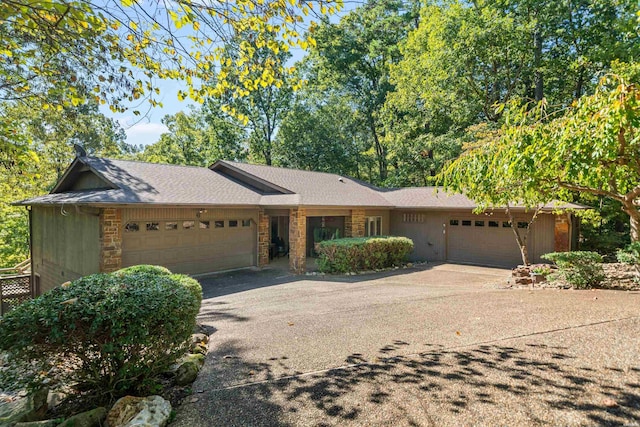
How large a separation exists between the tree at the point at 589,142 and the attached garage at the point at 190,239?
918 cm

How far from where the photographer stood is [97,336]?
10.5 feet

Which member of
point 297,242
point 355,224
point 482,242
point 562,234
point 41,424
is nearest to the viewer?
point 41,424

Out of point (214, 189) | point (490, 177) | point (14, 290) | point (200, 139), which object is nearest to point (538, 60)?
point (490, 177)

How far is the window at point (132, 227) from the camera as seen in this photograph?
9892mm

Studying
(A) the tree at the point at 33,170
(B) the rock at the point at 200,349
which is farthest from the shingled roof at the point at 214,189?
(A) the tree at the point at 33,170

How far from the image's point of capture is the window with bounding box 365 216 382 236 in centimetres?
1569

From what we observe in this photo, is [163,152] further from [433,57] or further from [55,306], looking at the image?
[55,306]

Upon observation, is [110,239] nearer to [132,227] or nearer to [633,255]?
[132,227]

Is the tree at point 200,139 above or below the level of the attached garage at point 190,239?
above

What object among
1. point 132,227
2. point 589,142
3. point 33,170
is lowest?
point 132,227

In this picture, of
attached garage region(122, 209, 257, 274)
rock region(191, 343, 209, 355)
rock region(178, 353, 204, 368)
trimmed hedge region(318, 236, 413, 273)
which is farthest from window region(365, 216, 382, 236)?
rock region(178, 353, 204, 368)

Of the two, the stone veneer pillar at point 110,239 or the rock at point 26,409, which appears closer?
the rock at point 26,409

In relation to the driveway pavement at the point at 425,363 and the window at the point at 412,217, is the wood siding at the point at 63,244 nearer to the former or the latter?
the driveway pavement at the point at 425,363

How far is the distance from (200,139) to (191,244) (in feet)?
70.4
